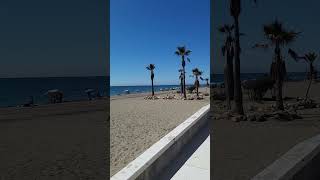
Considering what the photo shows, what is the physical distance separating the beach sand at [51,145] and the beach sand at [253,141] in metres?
2.09

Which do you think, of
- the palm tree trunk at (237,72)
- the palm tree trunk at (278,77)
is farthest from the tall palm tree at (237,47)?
the palm tree trunk at (278,77)

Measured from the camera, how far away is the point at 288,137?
7.09m

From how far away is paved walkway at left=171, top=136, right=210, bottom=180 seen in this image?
4.58m

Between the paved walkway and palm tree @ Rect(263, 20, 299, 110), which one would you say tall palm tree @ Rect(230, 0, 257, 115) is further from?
the paved walkway

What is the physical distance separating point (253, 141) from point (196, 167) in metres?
2.39

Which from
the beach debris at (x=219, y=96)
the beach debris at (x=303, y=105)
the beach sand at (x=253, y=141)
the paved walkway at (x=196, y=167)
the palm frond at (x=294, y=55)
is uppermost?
the palm frond at (x=294, y=55)

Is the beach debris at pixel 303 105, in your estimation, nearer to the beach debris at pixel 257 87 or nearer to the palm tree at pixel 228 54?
the beach debris at pixel 257 87

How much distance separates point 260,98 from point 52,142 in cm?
930

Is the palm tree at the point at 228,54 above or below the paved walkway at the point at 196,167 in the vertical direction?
above

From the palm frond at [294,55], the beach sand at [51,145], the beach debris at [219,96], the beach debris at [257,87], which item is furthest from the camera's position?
the beach debris at [219,96]

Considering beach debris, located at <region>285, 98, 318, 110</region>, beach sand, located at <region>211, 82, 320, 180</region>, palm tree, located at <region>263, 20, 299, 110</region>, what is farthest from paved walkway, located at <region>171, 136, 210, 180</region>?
beach debris, located at <region>285, 98, 318, 110</region>

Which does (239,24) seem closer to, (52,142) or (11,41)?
(52,142)

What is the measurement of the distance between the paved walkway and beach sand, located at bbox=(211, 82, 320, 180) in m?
0.13

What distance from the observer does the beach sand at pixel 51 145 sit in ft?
17.5
